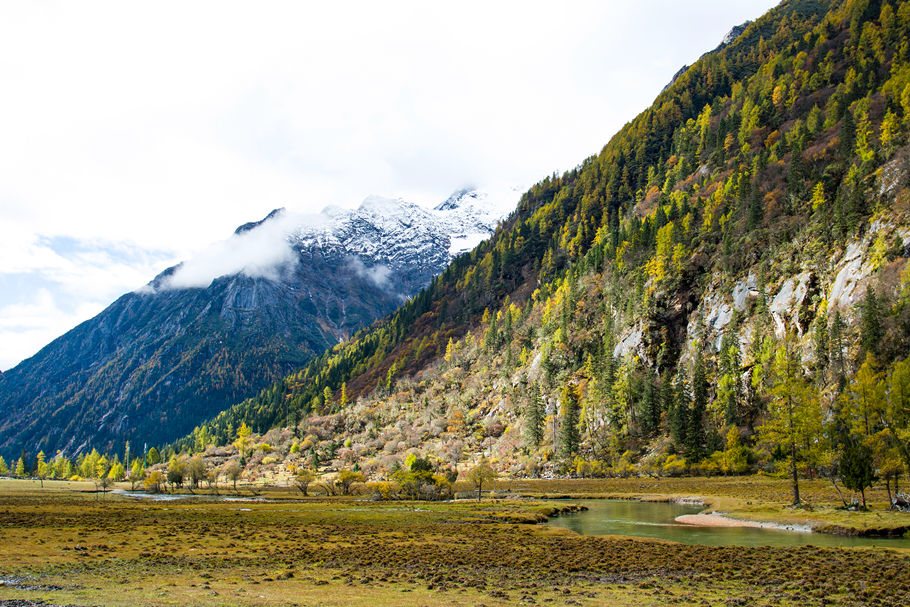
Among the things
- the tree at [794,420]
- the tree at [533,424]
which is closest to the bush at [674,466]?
the tree at [533,424]

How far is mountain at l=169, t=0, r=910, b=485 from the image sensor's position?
85.6 m

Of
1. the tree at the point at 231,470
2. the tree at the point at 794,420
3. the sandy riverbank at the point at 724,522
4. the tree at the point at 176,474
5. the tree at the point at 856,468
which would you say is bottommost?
the tree at the point at 231,470

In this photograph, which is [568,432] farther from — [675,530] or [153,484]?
[153,484]

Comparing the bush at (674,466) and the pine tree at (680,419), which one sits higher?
the pine tree at (680,419)

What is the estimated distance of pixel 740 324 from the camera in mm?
118062

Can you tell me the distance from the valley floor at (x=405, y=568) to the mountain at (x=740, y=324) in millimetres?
26144

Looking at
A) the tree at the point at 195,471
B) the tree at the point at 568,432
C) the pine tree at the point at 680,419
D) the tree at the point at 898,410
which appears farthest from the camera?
the tree at the point at 195,471

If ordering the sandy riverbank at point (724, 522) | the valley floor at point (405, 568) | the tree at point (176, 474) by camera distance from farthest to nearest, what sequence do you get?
the tree at point (176, 474)
the sandy riverbank at point (724, 522)
the valley floor at point (405, 568)

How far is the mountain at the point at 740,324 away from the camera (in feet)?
281

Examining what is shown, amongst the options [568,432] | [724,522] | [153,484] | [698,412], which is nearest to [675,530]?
[724,522]

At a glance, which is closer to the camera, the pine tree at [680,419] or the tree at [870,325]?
the tree at [870,325]

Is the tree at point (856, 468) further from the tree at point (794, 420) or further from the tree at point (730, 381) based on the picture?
the tree at point (730, 381)

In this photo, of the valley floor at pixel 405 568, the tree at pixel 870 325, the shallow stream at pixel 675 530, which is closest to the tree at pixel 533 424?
the shallow stream at pixel 675 530

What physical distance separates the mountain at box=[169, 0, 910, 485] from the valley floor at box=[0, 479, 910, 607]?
2614 centimetres
